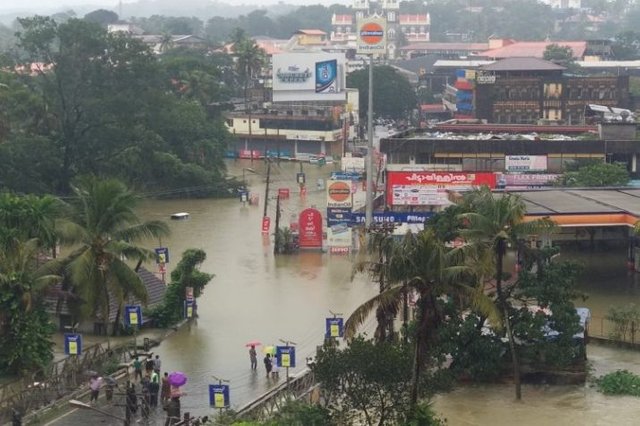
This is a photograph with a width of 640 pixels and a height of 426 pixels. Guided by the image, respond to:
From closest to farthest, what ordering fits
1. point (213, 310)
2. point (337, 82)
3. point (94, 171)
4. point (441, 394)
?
point (441, 394), point (213, 310), point (94, 171), point (337, 82)

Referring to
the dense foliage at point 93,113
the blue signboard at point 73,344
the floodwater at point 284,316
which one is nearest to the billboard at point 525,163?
the floodwater at point 284,316

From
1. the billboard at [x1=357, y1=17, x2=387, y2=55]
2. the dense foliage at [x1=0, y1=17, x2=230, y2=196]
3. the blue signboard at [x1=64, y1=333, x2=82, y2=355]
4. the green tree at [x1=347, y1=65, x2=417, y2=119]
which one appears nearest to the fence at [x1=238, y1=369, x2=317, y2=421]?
the blue signboard at [x1=64, y1=333, x2=82, y2=355]

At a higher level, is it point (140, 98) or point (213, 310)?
point (140, 98)

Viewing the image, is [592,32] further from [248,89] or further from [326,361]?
[326,361]

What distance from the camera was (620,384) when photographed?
23.8 metres

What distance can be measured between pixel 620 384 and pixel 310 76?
5289 centimetres

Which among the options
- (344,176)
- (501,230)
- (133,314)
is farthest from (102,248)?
(344,176)

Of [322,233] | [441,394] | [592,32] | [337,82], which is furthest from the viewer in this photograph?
[592,32]

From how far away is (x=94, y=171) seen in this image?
53.7 meters

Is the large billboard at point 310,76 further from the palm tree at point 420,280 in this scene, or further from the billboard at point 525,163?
the palm tree at point 420,280

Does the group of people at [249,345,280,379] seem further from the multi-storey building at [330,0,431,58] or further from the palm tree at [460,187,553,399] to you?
the multi-storey building at [330,0,431,58]

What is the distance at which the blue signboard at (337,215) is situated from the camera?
39969mm

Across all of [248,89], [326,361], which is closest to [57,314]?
[326,361]

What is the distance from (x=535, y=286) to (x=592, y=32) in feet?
551
